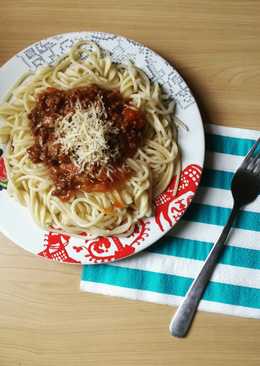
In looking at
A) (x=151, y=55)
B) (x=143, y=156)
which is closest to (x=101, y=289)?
(x=143, y=156)

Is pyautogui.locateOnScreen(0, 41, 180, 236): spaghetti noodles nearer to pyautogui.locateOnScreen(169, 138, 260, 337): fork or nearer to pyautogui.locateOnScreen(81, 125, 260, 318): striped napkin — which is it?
pyautogui.locateOnScreen(81, 125, 260, 318): striped napkin

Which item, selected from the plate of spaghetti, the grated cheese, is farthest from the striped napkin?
the grated cheese

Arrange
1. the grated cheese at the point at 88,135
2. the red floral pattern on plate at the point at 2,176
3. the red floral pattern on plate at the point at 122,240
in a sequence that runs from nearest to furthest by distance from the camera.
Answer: the grated cheese at the point at 88,135 → the red floral pattern on plate at the point at 122,240 → the red floral pattern on plate at the point at 2,176

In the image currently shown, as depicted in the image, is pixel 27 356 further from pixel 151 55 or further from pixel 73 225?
pixel 151 55

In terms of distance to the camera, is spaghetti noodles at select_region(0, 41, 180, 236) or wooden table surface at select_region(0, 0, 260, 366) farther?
wooden table surface at select_region(0, 0, 260, 366)

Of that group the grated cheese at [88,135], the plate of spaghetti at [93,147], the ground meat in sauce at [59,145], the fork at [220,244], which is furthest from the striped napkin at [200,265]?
the grated cheese at [88,135]

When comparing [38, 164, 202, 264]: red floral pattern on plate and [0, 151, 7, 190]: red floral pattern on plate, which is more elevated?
[0, 151, 7, 190]: red floral pattern on plate

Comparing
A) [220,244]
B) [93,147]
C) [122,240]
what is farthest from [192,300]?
[93,147]

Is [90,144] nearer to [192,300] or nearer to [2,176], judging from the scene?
[2,176]

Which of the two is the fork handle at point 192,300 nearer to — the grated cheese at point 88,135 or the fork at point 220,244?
the fork at point 220,244
